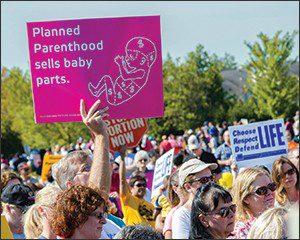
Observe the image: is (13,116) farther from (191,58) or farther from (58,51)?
(58,51)

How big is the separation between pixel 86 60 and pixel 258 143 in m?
3.64

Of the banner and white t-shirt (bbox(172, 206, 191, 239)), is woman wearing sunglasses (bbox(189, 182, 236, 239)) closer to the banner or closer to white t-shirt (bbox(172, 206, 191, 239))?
white t-shirt (bbox(172, 206, 191, 239))

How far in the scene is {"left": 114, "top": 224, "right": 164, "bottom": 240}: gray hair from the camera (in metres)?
4.59

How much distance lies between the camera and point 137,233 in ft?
15.2

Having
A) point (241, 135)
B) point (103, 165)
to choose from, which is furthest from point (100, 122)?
point (241, 135)

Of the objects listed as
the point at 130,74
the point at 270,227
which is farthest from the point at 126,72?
the point at 270,227

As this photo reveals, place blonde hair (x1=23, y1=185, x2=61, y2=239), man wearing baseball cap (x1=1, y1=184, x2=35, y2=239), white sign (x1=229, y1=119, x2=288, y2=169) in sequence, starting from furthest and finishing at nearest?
white sign (x1=229, y1=119, x2=288, y2=169)
man wearing baseball cap (x1=1, y1=184, x2=35, y2=239)
blonde hair (x1=23, y1=185, x2=61, y2=239)

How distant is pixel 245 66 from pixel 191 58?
15.0 feet

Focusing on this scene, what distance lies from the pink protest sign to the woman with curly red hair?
190cm

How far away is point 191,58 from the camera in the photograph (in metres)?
62.8

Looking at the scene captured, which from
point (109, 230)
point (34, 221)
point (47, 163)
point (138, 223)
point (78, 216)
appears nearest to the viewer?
point (78, 216)

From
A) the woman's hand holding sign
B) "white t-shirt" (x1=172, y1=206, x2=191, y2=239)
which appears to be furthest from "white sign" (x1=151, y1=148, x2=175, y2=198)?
the woman's hand holding sign

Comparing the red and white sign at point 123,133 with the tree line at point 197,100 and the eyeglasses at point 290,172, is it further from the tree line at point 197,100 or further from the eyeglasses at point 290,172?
the tree line at point 197,100

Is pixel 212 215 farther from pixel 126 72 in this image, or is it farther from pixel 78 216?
pixel 126 72
